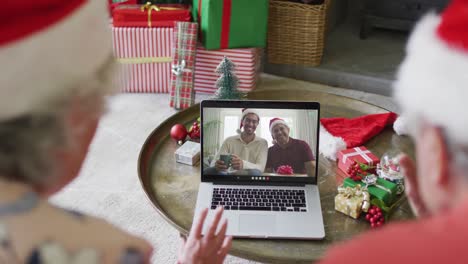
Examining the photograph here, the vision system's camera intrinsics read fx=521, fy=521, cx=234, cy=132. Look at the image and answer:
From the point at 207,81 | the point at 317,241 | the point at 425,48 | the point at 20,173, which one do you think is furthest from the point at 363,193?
the point at 207,81

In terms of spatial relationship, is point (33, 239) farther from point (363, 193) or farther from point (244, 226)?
point (363, 193)

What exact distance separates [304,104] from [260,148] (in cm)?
17

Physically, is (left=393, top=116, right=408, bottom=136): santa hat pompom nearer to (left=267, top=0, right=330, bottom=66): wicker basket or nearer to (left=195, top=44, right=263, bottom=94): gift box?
(left=195, top=44, right=263, bottom=94): gift box

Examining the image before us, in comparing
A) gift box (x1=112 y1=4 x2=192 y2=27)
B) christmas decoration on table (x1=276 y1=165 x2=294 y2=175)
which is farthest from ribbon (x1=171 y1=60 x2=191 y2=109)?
christmas decoration on table (x1=276 y1=165 x2=294 y2=175)

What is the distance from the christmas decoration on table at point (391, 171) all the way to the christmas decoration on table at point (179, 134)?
24.7 inches

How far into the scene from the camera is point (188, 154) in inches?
63.2

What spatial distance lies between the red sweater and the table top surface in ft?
2.52

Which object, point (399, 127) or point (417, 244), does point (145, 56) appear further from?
point (417, 244)

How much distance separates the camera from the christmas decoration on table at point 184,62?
2.60 m

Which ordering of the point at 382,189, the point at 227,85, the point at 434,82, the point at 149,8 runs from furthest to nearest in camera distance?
the point at 149,8 → the point at 227,85 → the point at 382,189 → the point at 434,82

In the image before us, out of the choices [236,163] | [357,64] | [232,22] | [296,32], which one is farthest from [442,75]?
[357,64]

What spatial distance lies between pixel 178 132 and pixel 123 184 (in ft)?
1.96

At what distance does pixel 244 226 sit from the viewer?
134 cm

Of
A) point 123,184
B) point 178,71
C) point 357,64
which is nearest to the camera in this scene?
point 123,184
